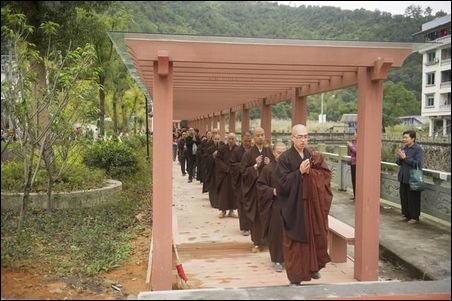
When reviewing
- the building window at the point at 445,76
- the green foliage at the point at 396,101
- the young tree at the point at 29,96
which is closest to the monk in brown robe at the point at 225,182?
the young tree at the point at 29,96

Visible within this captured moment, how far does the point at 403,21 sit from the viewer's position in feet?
36.2

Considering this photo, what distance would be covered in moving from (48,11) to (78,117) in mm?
2228

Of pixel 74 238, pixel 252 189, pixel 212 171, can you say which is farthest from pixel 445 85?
pixel 74 238

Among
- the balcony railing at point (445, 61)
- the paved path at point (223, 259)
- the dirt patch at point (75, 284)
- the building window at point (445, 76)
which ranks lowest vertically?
the paved path at point (223, 259)

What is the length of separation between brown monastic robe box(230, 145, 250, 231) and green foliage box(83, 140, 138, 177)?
4.00 meters

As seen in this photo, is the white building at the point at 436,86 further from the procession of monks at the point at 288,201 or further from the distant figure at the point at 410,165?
the procession of monks at the point at 288,201

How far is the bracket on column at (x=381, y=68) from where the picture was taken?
5.02m

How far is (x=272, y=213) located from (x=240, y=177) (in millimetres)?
2241

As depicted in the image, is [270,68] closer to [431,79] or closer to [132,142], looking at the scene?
[132,142]

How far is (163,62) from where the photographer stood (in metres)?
4.77

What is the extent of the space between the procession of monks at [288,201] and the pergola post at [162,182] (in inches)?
48.5

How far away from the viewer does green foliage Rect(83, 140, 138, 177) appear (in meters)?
11.3

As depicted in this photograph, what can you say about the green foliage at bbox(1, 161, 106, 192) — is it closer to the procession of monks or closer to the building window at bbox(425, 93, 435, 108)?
the procession of monks

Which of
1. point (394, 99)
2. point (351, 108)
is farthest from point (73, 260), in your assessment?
point (351, 108)
